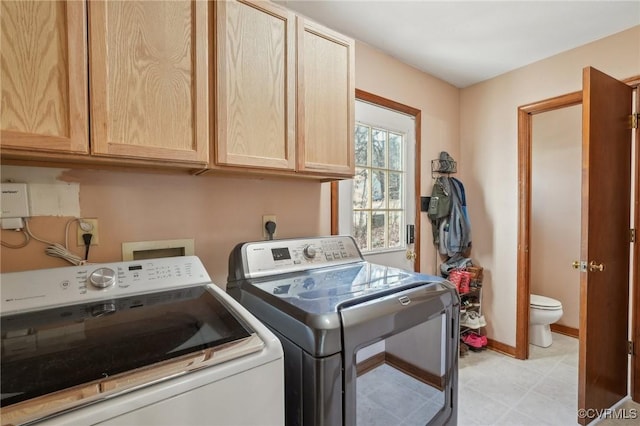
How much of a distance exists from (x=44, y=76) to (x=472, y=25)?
219 cm

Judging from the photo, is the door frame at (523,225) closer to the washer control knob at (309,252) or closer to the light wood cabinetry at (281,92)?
the light wood cabinetry at (281,92)

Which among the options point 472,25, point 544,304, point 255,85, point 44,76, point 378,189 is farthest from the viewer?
point 544,304

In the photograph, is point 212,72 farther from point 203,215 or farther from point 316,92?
point 203,215

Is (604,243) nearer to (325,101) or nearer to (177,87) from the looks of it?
(325,101)

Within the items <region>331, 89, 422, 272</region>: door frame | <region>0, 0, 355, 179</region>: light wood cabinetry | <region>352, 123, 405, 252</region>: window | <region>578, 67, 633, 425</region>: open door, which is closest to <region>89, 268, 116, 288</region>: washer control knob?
<region>0, 0, 355, 179</region>: light wood cabinetry

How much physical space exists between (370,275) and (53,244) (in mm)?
1248

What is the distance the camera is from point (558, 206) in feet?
10.2

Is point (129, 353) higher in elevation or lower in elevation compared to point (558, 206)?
lower

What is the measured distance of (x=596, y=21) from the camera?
1849 millimetres

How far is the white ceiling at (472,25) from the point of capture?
169 centimetres

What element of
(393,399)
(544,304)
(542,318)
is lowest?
(542,318)

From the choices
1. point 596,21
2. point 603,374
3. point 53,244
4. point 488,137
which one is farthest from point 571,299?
point 53,244

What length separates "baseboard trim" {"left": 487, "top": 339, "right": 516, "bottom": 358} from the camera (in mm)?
2523

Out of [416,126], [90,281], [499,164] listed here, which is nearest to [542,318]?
[499,164]
